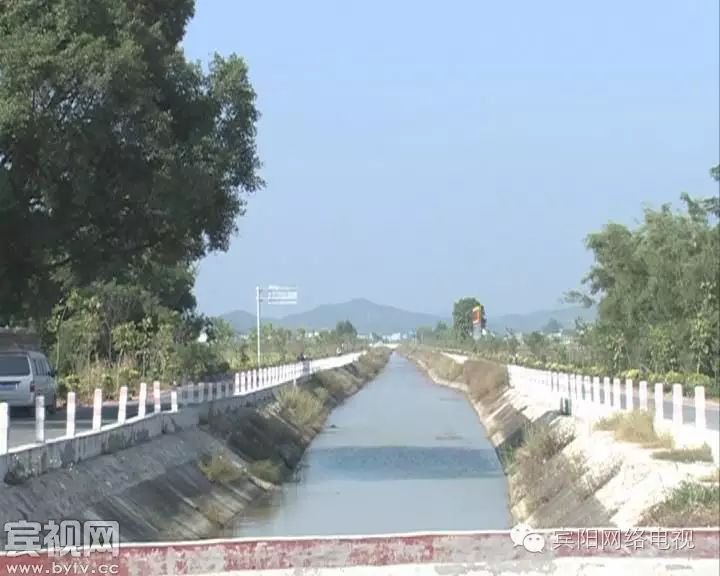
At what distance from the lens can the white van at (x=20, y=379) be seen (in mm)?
31484

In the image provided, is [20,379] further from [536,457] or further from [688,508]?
[688,508]

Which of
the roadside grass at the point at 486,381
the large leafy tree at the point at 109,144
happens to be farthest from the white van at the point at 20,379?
the roadside grass at the point at 486,381

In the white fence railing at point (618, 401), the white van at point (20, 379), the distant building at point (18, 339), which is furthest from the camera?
the distant building at point (18, 339)

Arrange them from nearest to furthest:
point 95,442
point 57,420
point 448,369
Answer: point 95,442 < point 57,420 < point 448,369

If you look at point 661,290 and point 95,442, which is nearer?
point 95,442

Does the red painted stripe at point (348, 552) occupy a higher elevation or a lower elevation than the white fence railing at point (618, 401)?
lower

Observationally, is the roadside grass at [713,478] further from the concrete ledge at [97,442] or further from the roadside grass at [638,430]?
the concrete ledge at [97,442]

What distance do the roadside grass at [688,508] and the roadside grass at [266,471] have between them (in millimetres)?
15525

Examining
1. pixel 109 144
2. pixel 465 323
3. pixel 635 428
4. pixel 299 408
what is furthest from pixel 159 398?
pixel 465 323

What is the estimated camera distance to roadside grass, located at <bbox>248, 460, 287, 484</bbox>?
103ft

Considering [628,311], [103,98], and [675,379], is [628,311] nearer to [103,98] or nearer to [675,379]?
[675,379]

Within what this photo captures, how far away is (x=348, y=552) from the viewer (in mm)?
10961

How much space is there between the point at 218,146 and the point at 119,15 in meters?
4.23

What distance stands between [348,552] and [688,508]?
6.54 meters
